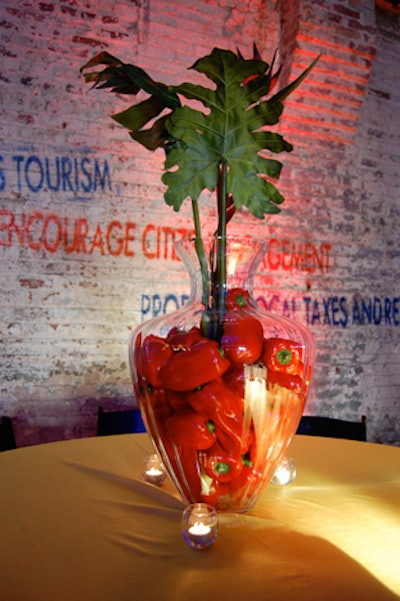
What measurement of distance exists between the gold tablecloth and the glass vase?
93mm

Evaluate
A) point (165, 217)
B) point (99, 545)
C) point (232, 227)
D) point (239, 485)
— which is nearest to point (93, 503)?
point (99, 545)

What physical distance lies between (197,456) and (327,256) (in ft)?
9.12

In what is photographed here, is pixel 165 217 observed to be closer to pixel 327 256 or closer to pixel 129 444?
pixel 327 256

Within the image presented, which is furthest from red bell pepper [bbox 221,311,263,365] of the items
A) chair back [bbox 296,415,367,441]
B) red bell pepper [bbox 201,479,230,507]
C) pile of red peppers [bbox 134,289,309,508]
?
chair back [bbox 296,415,367,441]

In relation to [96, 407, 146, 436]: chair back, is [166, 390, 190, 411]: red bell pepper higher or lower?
higher

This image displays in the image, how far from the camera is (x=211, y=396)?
2.82 ft

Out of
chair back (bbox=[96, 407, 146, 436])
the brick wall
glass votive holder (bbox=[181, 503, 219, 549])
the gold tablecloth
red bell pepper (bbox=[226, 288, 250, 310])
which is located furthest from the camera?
the brick wall

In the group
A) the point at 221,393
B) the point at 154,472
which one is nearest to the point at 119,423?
the point at 154,472

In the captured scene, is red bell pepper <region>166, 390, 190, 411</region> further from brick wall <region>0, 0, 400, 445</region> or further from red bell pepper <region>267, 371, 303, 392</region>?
brick wall <region>0, 0, 400, 445</region>

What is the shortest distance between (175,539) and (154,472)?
1.06ft

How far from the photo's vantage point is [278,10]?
3250 mm

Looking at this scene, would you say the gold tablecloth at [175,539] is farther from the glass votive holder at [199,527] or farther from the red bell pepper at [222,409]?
the red bell pepper at [222,409]

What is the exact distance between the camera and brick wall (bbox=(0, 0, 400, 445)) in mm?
2643

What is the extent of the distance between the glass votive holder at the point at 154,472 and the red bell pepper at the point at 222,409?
0.30m
